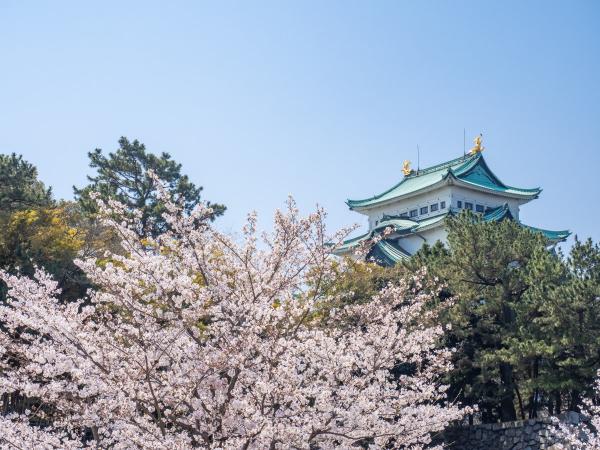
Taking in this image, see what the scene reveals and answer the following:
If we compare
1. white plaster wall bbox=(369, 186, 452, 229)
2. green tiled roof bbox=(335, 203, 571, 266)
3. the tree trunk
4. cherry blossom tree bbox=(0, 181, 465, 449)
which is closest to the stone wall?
the tree trunk

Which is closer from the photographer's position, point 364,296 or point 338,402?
point 338,402

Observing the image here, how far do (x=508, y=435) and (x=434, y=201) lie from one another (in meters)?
18.4

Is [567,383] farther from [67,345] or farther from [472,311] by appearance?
[67,345]

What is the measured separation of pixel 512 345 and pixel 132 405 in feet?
30.6

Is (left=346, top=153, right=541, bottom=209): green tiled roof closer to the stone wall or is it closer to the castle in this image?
the castle

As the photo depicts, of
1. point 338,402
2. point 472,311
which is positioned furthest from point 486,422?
point 338,402

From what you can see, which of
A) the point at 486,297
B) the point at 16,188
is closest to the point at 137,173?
the point at 16,188

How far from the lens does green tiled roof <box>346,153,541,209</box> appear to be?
107 feet

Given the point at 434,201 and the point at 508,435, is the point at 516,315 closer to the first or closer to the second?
the point at 508,435

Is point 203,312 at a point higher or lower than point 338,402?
higher

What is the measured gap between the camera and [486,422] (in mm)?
17047

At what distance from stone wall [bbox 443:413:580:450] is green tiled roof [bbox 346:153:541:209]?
16.2 metres

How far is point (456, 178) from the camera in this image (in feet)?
103

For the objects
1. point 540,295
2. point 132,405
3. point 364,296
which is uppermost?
point 364,296
